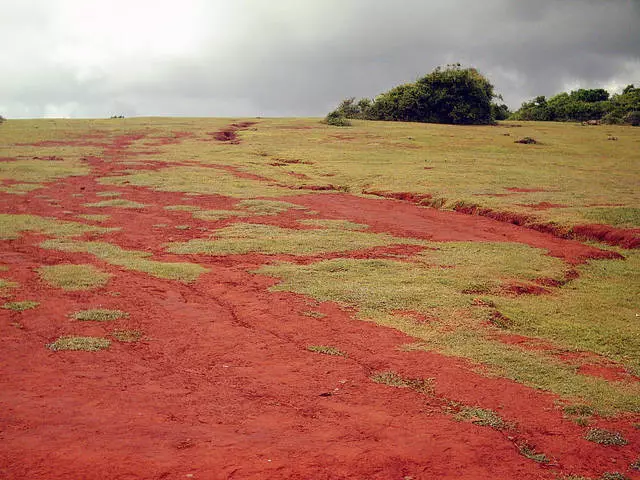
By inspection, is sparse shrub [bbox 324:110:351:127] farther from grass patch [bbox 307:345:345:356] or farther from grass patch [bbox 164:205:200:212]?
grass patch [bbox 307:345:345:356]

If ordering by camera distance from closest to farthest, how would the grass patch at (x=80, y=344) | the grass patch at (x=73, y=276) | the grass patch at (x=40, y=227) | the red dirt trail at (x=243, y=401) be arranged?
the red dirt trail at (x=243, y=401)
the grass patch at (x=80, y=344)
the grass patch at (x=73, y=276)
the grass patch at (x=40, y=227)

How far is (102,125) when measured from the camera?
62.3 metres

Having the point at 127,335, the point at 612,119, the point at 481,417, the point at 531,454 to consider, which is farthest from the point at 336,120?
the point at 531,454

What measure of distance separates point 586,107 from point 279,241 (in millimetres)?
66591

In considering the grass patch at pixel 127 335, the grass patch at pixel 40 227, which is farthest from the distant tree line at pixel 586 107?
the grass patch at pixel 127 335

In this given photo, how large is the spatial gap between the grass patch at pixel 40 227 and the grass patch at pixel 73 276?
188 inches

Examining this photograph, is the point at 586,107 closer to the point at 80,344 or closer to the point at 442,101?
the point at 442,101

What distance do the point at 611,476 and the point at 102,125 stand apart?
63.2m

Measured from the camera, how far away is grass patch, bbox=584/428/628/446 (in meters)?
7.49

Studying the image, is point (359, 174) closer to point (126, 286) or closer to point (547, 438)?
point (126, 286)

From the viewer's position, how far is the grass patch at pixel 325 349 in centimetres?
1009

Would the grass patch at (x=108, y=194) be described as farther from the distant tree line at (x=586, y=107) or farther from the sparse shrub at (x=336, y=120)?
the distant tree line at (x=586, y=107)

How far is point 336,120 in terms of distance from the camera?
62.3 m

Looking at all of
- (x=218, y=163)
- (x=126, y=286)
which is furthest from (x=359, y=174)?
(x=126, y=286)
